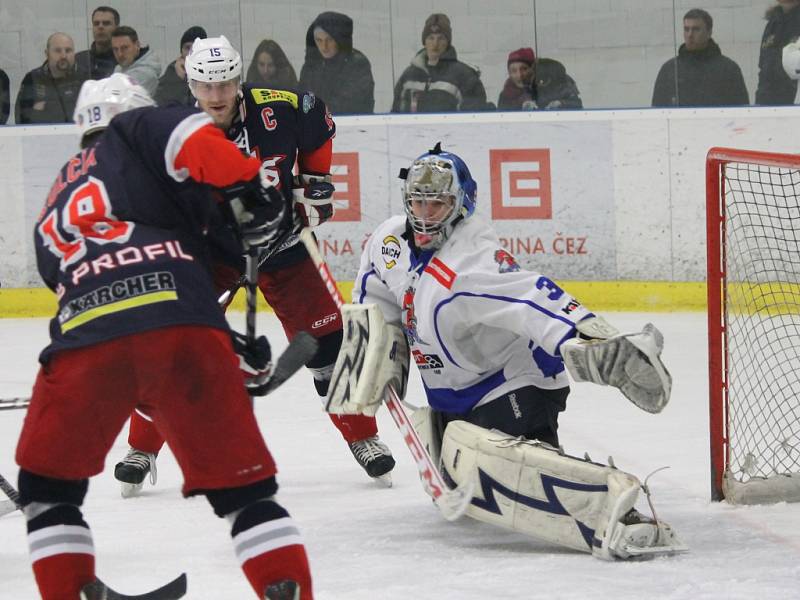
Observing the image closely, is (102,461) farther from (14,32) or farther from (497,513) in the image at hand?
(14,32)

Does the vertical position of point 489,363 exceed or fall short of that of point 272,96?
it falls short

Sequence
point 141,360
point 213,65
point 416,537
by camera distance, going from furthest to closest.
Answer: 1. point 213,65
2. point 416,537
3. point 141,360

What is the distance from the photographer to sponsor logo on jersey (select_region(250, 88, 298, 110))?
11.7ft

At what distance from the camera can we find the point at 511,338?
2908 millimetres

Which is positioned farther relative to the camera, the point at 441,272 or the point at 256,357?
the point at 441,272

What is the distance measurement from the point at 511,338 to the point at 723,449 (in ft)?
1.89

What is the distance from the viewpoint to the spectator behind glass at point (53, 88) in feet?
20.9

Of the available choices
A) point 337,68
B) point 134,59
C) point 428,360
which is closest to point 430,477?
point 428,360

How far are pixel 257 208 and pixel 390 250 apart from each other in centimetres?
80

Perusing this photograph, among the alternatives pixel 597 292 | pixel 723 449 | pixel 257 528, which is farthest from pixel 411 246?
pixel 597 292

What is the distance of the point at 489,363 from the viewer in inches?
115

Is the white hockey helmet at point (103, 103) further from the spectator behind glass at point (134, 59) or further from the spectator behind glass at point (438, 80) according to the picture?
the spectator behind glass at point (134, 59)

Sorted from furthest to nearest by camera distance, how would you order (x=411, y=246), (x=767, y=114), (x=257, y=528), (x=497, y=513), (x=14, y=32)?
(x=14, y=32)
(x=767, y=114)
(x=411, y=246)
(x=497, y=513)
(x=257, y=528)

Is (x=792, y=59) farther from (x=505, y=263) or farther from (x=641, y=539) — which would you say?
(x=641, y=539)
